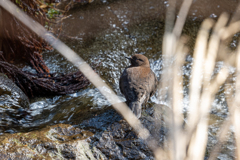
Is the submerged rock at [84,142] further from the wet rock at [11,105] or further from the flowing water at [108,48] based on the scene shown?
the wet rock at [11,105]

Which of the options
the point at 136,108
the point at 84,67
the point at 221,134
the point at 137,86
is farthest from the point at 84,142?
the point at 84,67

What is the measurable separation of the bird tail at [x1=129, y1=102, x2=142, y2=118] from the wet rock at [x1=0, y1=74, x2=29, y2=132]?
1637 mm

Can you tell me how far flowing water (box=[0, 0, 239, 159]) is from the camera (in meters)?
3.61

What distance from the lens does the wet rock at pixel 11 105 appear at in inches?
130

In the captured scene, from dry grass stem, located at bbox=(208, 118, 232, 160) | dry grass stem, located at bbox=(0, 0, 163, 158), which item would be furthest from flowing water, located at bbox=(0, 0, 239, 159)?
dry grass stem, located at bbox=(208, 118, 232, 160)

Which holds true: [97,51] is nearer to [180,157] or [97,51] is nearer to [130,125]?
[130,125]

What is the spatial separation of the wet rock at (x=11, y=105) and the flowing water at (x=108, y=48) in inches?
6.0

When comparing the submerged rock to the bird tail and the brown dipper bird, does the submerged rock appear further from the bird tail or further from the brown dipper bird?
the brown dipper bird

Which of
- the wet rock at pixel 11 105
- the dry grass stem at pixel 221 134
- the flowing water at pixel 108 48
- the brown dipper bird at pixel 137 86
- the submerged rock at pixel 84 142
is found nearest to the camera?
the dry grass stem at pixel 221 134

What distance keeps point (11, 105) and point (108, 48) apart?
2570mm

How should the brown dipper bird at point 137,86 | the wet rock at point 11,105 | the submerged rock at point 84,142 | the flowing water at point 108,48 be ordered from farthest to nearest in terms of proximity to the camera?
the flowing water at point 108,48
the wet rock at point 11,105
the brown dipper bird at point 137,86
the submerged rock at point 84,142

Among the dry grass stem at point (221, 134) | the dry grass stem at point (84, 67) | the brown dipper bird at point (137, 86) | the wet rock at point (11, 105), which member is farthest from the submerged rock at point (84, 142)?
the dry grass stem at point (221, 134)

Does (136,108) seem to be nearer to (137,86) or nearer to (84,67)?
(137,86)

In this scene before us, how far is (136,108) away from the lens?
3.01 metres
